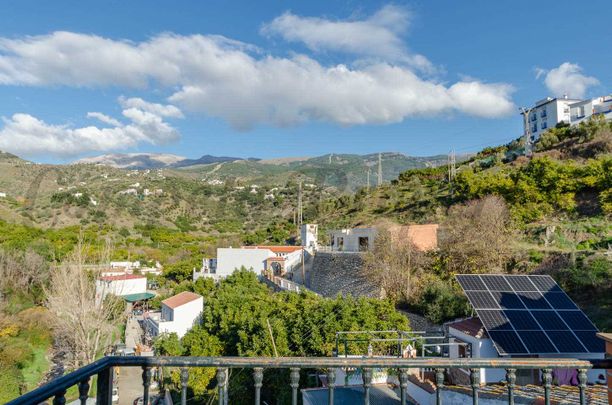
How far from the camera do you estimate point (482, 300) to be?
9.84 meters

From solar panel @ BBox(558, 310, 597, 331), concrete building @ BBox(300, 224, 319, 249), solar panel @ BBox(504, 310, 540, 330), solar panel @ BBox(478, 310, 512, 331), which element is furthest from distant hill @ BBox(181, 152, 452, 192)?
solar panel @ BBox(478, 310, 512, 331)

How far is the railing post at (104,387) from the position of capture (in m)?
2.35

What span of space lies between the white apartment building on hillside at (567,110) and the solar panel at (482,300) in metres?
40.7

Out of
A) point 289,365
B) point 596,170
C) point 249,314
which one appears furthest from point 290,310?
point 596,170

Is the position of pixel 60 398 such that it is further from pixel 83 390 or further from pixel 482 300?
pixel 482 300

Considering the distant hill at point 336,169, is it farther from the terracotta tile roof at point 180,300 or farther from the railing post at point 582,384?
the railing post at point 582,384

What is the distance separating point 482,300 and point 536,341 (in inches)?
64.7

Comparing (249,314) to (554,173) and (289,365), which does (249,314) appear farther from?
(554,173)

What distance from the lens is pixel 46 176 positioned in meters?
61.0

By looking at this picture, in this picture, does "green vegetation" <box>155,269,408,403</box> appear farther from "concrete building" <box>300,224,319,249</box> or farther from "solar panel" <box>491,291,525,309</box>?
"concrete building" <box>300,224,319,249</box>

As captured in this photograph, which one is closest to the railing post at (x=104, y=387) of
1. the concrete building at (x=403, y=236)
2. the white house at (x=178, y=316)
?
the concrete building at (x=403, y=236)

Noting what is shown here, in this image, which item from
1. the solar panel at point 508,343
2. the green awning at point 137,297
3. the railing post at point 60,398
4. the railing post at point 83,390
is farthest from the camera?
the green awning at point 137,297

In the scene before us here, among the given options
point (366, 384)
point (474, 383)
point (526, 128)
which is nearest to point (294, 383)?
point (366, 384)

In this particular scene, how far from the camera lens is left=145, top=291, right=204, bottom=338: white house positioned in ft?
78.2
